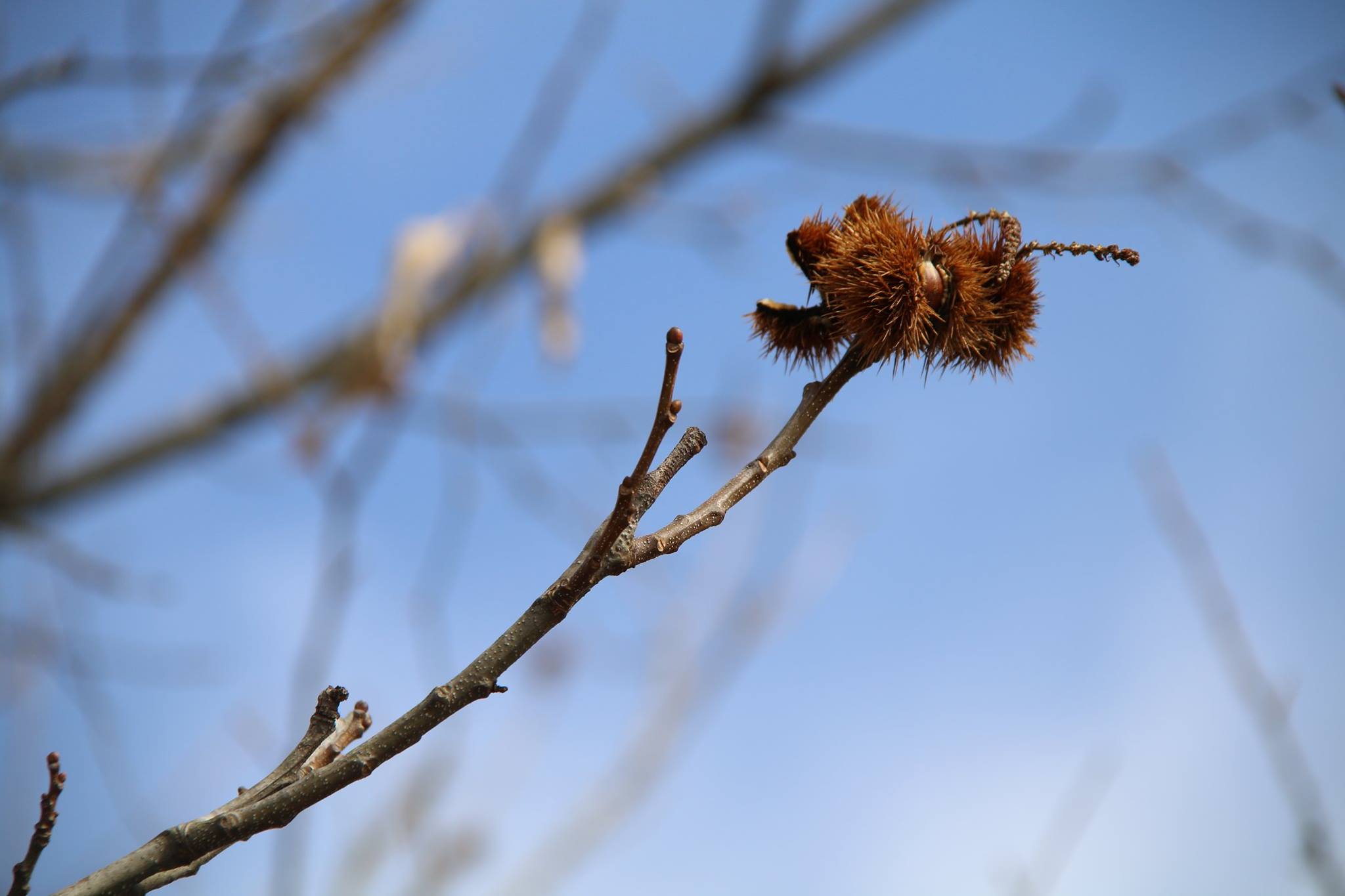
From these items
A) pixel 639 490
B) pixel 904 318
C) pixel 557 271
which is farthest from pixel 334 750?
pixel 557 271

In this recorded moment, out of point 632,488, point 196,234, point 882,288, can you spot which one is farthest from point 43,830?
point 196,234

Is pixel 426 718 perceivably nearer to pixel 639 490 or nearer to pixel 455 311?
pixel 639 490

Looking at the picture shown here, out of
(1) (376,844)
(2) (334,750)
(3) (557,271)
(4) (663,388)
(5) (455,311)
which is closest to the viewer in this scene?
(4) (663,388)

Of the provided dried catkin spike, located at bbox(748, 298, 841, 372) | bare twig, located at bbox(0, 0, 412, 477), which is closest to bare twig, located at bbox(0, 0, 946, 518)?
bare twig, located at bbox(0, 0, 412, 477)

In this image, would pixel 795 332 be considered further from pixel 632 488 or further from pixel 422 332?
pixel 422 332

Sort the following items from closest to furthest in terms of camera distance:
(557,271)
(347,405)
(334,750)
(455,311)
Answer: (334,750)
(557,271)
(347,405)
(455,311)

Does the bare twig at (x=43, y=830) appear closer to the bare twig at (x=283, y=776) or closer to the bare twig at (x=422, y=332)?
the bare twig at (x=283, y=776)
